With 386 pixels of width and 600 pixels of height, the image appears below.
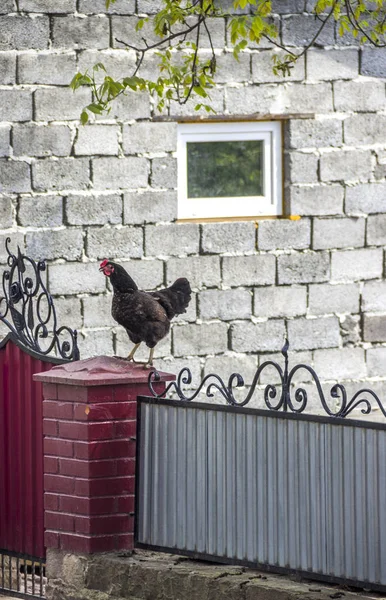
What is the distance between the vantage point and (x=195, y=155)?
1073cm

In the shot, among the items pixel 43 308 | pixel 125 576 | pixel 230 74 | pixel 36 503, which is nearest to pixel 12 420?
pixel 36 503

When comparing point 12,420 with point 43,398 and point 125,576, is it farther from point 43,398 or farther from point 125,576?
point 125,576

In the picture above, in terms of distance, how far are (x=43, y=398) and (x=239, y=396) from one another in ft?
12.8

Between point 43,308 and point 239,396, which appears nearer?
point 43,308

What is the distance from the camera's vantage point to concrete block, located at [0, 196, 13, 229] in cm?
980

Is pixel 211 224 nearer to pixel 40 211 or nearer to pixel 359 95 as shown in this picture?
pixel 40 211

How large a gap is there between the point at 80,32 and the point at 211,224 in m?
1.69

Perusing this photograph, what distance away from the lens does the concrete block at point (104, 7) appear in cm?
999

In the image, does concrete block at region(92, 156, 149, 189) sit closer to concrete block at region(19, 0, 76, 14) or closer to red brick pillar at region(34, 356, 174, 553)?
concrete block at region(19, 0, 76, 14)

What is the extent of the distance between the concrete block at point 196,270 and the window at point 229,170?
0.35 m

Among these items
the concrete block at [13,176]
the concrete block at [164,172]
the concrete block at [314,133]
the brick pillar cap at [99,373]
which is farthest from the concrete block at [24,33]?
the brick pillar cap at [99,373]

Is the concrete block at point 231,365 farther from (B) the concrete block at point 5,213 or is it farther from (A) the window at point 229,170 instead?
(B) the concrete block at point 5,213

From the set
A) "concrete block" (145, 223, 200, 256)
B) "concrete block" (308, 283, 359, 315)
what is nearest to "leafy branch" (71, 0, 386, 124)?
"concrete block" (145, 223, 200, 256)

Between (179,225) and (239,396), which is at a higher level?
(179,225)
